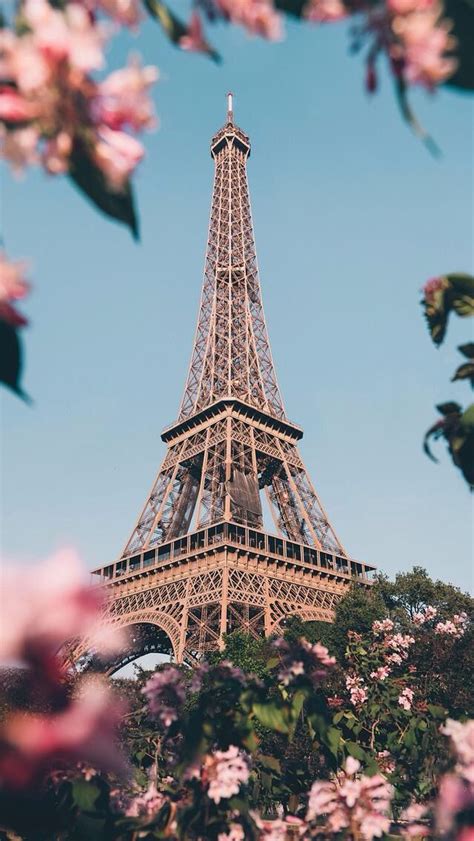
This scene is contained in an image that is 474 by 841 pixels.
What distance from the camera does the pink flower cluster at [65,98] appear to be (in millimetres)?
1433

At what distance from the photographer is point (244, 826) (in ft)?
12.3

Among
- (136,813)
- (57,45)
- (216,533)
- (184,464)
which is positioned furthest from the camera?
(184,464)

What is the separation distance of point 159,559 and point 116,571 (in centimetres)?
507

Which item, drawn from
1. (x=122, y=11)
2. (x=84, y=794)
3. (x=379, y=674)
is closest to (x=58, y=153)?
(x=122, y=11)

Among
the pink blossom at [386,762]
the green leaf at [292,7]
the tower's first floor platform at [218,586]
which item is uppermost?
the tower's first floor platform at [218,586]

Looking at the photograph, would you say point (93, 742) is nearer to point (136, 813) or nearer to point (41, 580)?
point (41, 580)

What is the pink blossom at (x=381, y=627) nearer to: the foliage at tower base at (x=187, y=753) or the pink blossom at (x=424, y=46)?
the foliage at tower base at (x=187, y=753)

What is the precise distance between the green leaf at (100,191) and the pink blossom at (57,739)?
141 cm

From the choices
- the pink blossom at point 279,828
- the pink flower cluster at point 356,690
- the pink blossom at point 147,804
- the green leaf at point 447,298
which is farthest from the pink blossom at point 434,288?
the pink flower cluster at point 356,690

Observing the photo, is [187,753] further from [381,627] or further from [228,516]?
[228,516]

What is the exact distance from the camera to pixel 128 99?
1.58 m

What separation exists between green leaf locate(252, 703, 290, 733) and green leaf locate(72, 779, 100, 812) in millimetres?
1033

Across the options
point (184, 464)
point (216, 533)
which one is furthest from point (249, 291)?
point (216, 533)

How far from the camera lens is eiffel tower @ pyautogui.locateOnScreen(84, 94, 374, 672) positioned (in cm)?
3503
